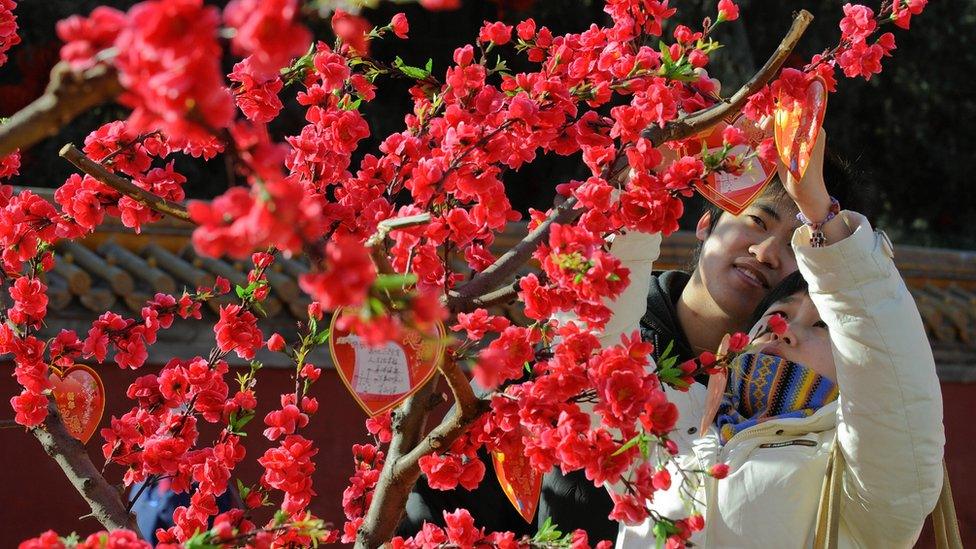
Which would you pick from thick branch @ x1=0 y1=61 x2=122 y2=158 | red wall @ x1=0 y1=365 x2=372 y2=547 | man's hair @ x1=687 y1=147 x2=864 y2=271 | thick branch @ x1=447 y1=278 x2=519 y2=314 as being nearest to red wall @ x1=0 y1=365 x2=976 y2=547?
red wall @ x1=0 y1=365 x2=372 y2=547

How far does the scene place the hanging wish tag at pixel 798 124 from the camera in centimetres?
148

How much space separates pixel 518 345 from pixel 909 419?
573 mm

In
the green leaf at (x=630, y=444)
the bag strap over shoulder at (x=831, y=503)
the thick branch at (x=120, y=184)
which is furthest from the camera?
the bag strap over shoulder at (x=831, y=503)

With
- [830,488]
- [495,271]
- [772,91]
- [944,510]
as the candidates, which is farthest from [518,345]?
[944,510]

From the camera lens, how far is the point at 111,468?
335 centimetres

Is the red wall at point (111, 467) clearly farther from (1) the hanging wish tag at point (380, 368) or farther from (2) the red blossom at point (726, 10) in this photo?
(2) the red blossom at point (726, 10)

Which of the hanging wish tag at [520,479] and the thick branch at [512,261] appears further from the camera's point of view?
the hanging wish tag at [520,479]

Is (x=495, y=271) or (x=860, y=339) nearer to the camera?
Answer: (x=495, y=271)

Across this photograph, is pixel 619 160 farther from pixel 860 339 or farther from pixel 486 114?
pixel 860 339

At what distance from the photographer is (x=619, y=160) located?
4.87 ft

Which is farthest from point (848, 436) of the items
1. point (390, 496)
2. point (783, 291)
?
point (390, 496)

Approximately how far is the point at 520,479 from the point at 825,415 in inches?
18.1

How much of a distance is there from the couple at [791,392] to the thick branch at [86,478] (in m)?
0.52

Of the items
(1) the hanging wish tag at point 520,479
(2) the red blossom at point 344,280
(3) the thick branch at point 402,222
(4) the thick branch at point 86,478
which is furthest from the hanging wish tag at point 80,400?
(2) the red blossom at point 344,280
